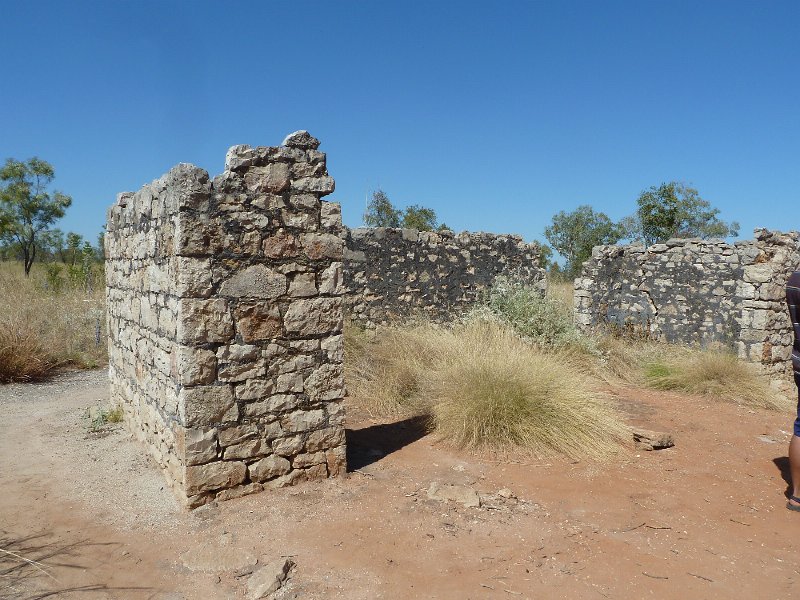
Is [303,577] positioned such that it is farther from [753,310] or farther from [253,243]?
[753,310]

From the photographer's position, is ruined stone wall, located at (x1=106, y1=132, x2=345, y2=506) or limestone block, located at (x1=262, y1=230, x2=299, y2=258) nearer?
ruined stone wall, located at (x1=106, y1=132, x2=345, y2=506)

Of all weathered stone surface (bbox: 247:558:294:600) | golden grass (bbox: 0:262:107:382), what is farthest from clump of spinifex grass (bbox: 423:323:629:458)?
golden grass (bbox: 0:262:107:382)

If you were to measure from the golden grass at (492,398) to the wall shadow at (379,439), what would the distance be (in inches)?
8.2

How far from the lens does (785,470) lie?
A: 482 centimetres

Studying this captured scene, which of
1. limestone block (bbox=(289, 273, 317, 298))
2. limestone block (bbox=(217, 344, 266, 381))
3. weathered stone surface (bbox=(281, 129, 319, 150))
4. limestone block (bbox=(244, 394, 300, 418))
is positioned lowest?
limestone block (bbox=(244, 394, 300, 418))

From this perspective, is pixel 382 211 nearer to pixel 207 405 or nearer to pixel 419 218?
pixel 419 218

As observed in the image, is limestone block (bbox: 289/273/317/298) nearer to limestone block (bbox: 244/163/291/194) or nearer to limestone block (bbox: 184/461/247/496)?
limestone block (bbox: 244/163/291/194)

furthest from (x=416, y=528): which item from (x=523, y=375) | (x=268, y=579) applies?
(x=523, y=375)

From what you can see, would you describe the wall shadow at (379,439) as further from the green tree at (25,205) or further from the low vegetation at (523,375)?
the green tree at (25,205)

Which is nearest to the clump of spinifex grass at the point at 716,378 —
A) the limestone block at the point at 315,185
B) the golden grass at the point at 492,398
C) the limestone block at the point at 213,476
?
the golden grass at the point at 492,398

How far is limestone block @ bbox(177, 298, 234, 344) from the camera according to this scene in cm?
376

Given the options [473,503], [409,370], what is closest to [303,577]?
[473,503]

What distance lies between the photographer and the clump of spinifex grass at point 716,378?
282 inches

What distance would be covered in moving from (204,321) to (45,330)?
7.25 m
